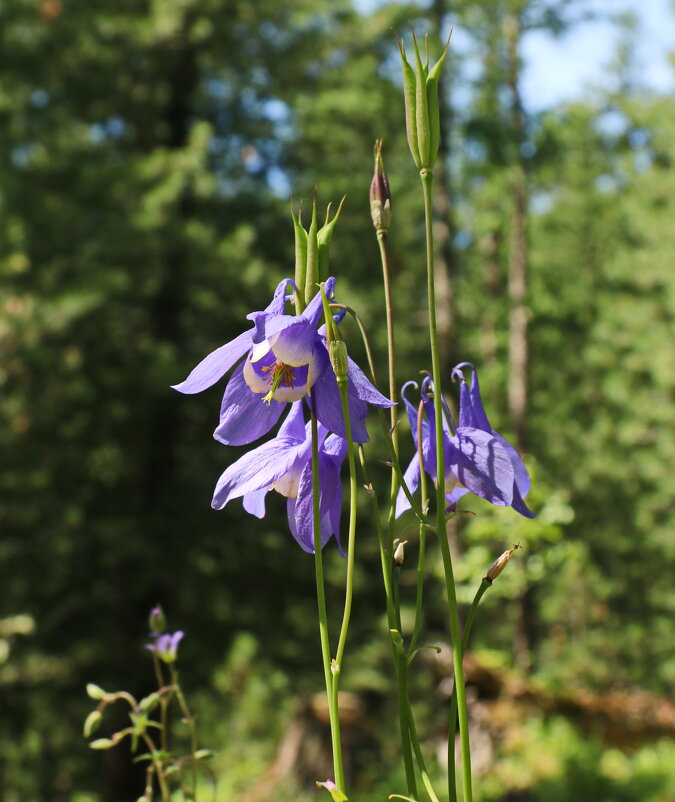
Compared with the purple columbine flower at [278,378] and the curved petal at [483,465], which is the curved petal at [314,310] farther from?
the curved petal at [483,465]

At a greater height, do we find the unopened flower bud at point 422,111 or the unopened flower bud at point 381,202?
the unopened flower bud at point 422,111

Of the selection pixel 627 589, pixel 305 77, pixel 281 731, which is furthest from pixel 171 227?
pixel 627 589

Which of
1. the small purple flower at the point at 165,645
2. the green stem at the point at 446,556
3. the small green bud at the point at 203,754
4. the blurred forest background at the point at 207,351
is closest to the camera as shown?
the green stem at the point at 446,556

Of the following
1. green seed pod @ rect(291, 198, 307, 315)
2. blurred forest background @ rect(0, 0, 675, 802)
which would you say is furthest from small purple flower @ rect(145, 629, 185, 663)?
blurred forest background @ rect(0, 0, 675, 802)

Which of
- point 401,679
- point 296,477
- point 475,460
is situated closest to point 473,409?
point 475,460

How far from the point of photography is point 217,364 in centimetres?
92

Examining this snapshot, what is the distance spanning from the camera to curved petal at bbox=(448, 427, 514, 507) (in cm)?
92

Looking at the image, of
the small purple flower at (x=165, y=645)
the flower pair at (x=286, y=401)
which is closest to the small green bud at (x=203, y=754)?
the small purple flower at (x=165, y=645)

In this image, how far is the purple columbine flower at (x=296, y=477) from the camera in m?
0.93

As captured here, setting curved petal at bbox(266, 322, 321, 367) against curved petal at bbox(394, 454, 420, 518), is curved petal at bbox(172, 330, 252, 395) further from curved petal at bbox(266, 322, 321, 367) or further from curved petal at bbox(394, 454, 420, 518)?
curved petal at bbox(394, 454, 420, 518)

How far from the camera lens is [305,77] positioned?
10.6m

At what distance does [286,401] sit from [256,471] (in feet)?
0.29

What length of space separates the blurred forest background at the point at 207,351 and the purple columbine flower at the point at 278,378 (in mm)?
→ 5469

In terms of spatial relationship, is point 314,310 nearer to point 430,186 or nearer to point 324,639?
point 430,186
